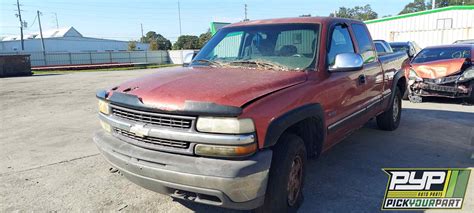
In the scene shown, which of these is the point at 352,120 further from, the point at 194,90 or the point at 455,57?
the point at 455,57

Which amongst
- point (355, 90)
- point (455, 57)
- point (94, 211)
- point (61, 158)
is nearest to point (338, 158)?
point (355, 90)

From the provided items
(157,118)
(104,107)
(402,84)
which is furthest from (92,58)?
(157,118)

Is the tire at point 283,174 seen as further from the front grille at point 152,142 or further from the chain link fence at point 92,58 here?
the chain link fence at point 92,58

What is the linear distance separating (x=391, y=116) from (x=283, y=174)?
13.2ft

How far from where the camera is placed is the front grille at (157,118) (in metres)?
2.73

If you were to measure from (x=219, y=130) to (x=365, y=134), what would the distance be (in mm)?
4277

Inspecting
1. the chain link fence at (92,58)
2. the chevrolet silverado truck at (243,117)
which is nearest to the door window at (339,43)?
the chevrolet silverado truck at (243,117)

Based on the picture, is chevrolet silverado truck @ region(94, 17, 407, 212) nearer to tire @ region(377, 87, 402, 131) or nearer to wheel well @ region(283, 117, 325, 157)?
wheel well @ region(283, 117, 325, 157)

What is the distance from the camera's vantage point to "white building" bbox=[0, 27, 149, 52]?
2847 inches

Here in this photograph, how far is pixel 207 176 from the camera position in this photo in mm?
2570

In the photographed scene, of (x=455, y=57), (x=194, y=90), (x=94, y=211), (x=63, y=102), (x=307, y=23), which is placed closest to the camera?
(x=194, y=90)

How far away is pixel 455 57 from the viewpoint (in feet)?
30.8

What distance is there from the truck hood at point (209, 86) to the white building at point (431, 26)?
27927 millimetres

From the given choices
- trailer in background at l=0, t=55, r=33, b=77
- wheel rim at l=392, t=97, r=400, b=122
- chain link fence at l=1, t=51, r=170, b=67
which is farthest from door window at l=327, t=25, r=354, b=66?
chain link fence at l=1, t=51, r=170, b=67
